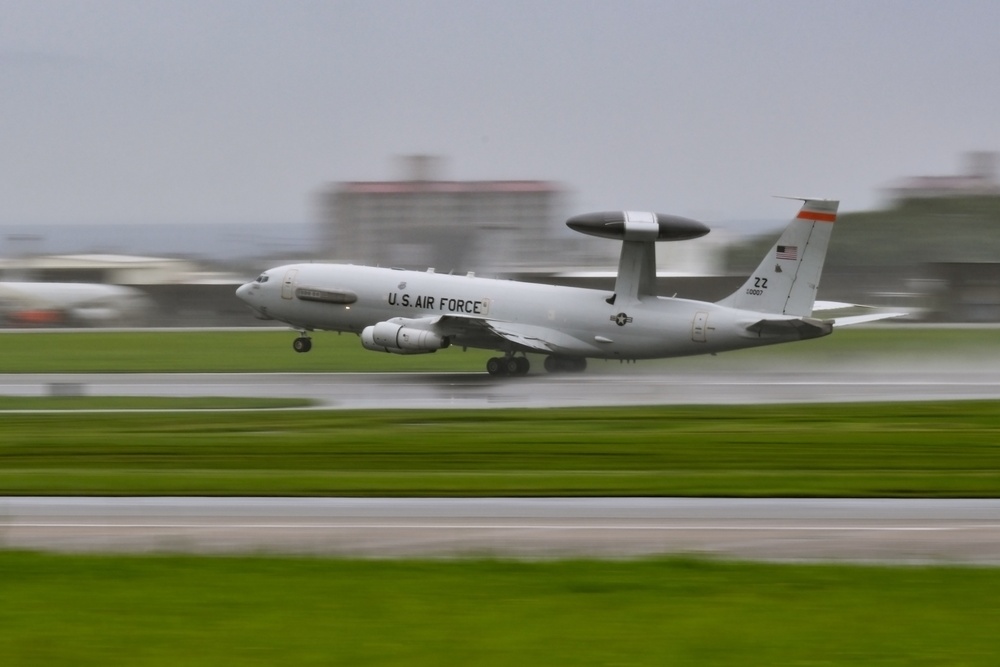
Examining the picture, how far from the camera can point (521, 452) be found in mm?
22797

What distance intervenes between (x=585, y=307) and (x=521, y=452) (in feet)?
51.6

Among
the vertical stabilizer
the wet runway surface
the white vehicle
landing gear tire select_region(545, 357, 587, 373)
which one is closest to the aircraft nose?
landing gear tire select_region(545, 357, 587, 373)

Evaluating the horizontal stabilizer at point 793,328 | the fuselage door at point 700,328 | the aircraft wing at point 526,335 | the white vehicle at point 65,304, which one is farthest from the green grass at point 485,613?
the white vehicle at point 65,304

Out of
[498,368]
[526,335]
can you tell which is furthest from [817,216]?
[498,368]

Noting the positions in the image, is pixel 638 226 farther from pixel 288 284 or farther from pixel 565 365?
pixel 288 284

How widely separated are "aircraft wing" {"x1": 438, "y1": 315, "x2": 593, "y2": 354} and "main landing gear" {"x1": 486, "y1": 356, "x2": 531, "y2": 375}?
2.97ft

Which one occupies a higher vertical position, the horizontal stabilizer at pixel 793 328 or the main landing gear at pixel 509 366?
the horizontal stabilizer at pixel 793 328

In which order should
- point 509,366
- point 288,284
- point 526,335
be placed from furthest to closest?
point 288,284
point 509,366
point 526,335

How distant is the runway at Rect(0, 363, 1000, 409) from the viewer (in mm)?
31812

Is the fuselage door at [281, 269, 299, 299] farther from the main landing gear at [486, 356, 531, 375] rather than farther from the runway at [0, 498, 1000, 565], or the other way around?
the runway at [0, 498, 1000, 565]

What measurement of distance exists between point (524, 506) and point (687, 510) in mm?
2266

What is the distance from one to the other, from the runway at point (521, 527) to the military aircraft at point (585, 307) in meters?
19.4

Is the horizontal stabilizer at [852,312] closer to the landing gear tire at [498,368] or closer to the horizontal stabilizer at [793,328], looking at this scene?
the horizontal stabilizer at [793,328]

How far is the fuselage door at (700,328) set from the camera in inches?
1436
